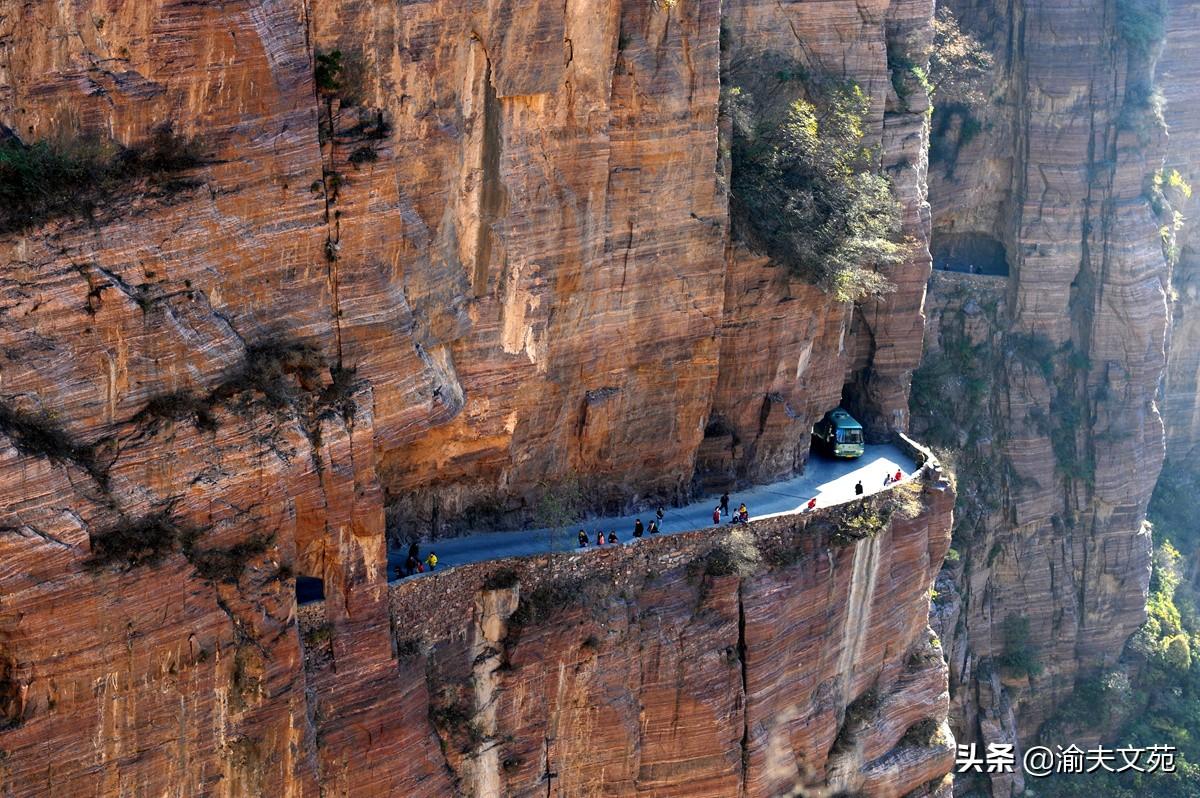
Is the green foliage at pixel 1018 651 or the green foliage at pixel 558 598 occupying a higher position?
the green foliage at pixel 558 598

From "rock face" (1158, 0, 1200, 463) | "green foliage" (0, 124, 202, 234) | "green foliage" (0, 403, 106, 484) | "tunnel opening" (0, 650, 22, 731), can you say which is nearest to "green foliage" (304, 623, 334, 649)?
"green foliage" (0, 403, 106, 484)

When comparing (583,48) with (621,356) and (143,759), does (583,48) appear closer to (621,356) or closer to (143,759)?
(621,356)

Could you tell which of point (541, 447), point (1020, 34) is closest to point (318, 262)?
point (541, 447)

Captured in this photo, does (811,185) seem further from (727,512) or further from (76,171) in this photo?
(76,171)

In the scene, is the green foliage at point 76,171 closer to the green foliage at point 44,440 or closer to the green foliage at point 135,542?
the green foliage at point 44,440

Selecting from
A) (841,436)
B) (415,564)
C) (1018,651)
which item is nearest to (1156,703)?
(1018,651)

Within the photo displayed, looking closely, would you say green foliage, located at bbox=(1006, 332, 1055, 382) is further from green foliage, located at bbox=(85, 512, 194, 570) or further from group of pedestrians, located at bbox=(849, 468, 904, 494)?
green foliage, located at bbox=(85, 512, 194, 570)

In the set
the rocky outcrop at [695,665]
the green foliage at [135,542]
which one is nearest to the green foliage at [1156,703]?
the rocky outcrop at [695,665]
